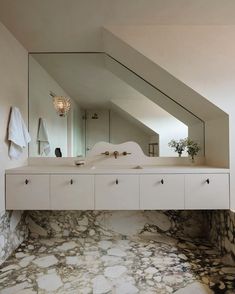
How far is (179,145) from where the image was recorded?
2.52 m

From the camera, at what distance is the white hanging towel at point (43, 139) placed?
8.30ft

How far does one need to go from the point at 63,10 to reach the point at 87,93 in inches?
38.4

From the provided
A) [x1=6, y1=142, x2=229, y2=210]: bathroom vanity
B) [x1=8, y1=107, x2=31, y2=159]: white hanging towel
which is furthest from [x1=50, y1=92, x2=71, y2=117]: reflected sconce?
[x1=6, y1=142, x2=229, y2=210]: bathroom vanity

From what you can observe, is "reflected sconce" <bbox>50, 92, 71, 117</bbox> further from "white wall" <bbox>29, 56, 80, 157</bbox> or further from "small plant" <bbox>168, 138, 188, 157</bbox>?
"small plant" <bbox>168, 138, 188, 157</bbox>

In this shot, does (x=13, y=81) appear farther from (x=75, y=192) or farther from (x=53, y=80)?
(x=75, y=192)

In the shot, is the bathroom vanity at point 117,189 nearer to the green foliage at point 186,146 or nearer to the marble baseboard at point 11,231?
the marble baseboard at point 11,231

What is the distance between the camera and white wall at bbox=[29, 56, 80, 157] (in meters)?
2.51

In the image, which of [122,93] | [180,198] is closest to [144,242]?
[180,198]

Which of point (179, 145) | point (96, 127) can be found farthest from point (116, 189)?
point (179, 145)

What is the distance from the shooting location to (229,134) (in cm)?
204

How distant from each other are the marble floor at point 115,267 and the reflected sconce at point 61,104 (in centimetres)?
139

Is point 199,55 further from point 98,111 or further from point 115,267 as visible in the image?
point 115,267

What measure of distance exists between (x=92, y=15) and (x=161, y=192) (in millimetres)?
1595

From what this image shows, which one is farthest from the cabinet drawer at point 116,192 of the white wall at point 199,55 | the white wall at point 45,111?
the white wall at point 199,55
